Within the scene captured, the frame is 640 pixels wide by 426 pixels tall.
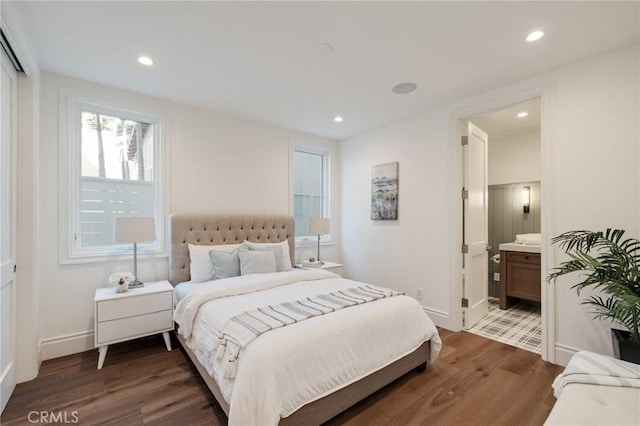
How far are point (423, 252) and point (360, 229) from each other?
114cm

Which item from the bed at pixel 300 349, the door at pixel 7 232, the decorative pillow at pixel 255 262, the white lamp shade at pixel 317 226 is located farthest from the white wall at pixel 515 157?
the door at pixel 7 232

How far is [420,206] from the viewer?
3.57m

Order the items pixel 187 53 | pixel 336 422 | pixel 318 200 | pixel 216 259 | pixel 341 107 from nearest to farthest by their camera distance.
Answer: pixel 336 422
pixel 187 53
pixel 216 259
pixel 341 107
pixel 318 200

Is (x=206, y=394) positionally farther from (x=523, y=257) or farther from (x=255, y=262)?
(x=523, y=257)

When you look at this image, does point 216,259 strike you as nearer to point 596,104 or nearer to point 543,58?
point 543,58

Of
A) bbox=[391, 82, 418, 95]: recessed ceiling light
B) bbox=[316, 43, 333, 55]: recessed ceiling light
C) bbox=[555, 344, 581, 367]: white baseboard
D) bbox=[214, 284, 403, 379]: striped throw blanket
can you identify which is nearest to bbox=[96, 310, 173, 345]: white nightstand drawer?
bbox=[214, 284, 403, 379]: striped throw blanket

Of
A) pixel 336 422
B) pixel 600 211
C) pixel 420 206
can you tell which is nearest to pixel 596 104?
pixel 600 211

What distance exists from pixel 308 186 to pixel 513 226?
3.30 m

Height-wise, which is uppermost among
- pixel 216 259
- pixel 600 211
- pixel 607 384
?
pixel 600 211

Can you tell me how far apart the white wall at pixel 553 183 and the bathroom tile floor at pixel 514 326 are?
36 centimetres

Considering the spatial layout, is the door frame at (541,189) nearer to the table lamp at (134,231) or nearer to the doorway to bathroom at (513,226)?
the doorway to bathroom at (513,226)

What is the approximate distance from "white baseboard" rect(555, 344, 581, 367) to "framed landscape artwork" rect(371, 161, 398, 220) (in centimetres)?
207

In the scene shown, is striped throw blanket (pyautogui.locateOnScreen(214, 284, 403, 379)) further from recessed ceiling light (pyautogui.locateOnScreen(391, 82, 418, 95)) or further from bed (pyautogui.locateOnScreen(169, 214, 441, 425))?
recessed ceiling light (pyautogui.locateOnScreen(391, 82, 418, 95))

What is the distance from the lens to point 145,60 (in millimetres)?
2365
